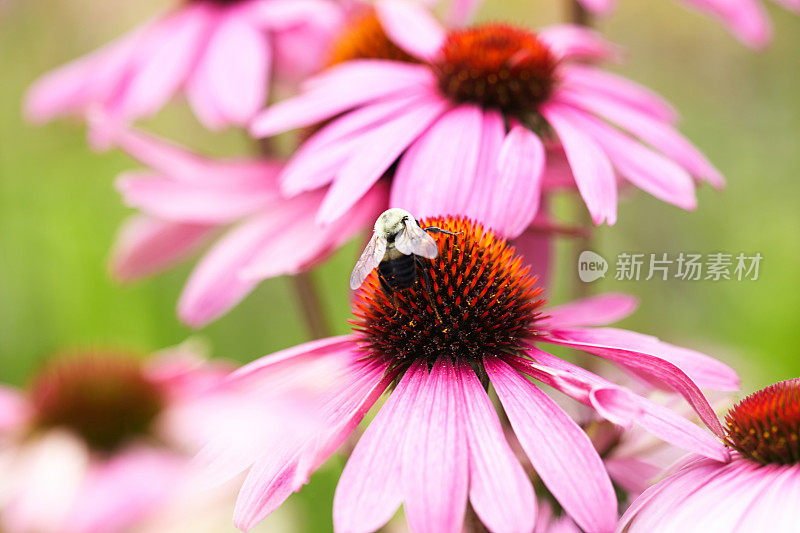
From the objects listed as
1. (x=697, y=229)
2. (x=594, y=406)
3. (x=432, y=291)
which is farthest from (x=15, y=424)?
(x=697, y=229)

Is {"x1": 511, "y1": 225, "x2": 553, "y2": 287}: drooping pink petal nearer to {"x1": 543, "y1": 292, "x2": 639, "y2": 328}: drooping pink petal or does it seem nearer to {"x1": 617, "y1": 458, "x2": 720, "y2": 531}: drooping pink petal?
{"x1": 543, "y1": 292, "x2": 639, "y2": 328}: drooping pink petal

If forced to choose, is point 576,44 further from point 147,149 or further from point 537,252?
point 147,149

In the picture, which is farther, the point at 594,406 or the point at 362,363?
the point at 362,363

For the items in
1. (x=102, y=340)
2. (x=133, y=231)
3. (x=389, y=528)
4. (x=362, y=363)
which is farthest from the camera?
(x=102, y=340)

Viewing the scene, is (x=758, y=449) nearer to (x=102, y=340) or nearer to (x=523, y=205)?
(x=523, y=205)

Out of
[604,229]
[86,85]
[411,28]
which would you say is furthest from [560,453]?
[604,229]
